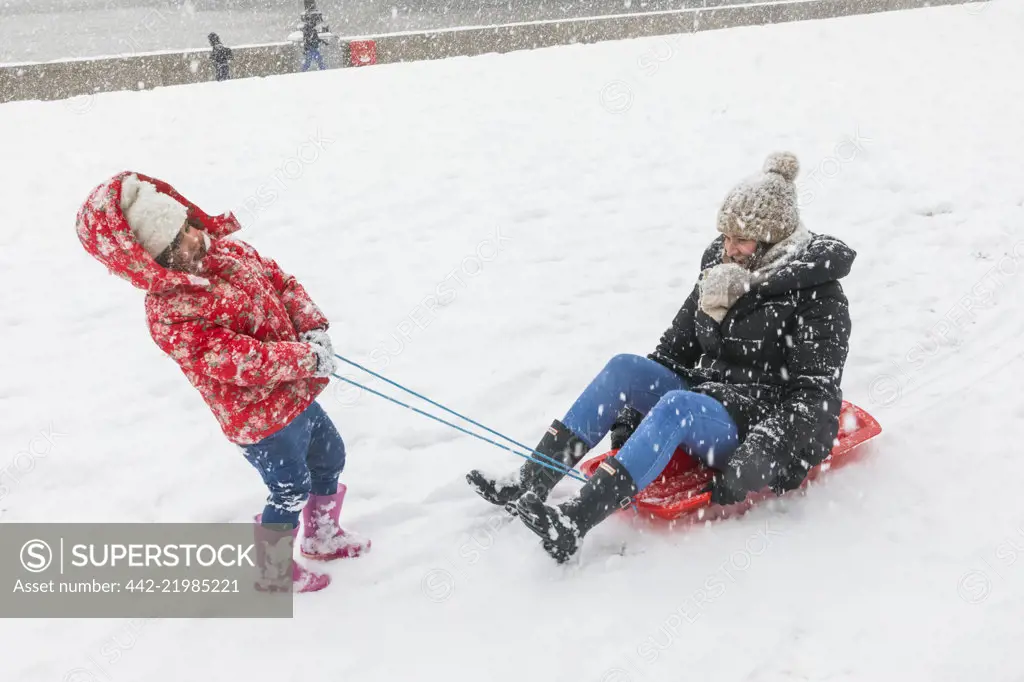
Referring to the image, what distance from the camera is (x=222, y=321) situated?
268cm

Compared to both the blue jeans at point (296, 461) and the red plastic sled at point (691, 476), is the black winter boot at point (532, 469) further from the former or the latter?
the blue jeans at point (296, 461)

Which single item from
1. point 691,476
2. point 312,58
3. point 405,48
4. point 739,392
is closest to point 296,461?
point 691,476

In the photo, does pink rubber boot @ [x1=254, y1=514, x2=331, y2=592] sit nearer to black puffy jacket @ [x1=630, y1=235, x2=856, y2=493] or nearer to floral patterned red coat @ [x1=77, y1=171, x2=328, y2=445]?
floral patterned red coat @ [x1=77, y1=171, x2=328, y2=445]

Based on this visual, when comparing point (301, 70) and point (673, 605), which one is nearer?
point (673, 605)

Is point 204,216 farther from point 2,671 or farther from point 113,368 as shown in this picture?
point 113,368

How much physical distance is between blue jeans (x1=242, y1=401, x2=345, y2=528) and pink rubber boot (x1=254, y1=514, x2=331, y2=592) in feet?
0.22

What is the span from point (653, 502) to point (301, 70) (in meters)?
8.38

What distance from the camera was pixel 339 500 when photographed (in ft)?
10.7

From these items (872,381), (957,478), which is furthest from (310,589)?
(872,381)

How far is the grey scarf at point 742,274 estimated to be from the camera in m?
3.25

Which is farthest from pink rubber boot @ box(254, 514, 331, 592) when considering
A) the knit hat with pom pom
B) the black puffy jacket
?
the knit hat with pom pom

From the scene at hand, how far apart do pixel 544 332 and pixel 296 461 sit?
220cm

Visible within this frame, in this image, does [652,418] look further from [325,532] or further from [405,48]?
[405,48]

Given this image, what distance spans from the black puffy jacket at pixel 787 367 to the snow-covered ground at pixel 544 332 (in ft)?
1.13
